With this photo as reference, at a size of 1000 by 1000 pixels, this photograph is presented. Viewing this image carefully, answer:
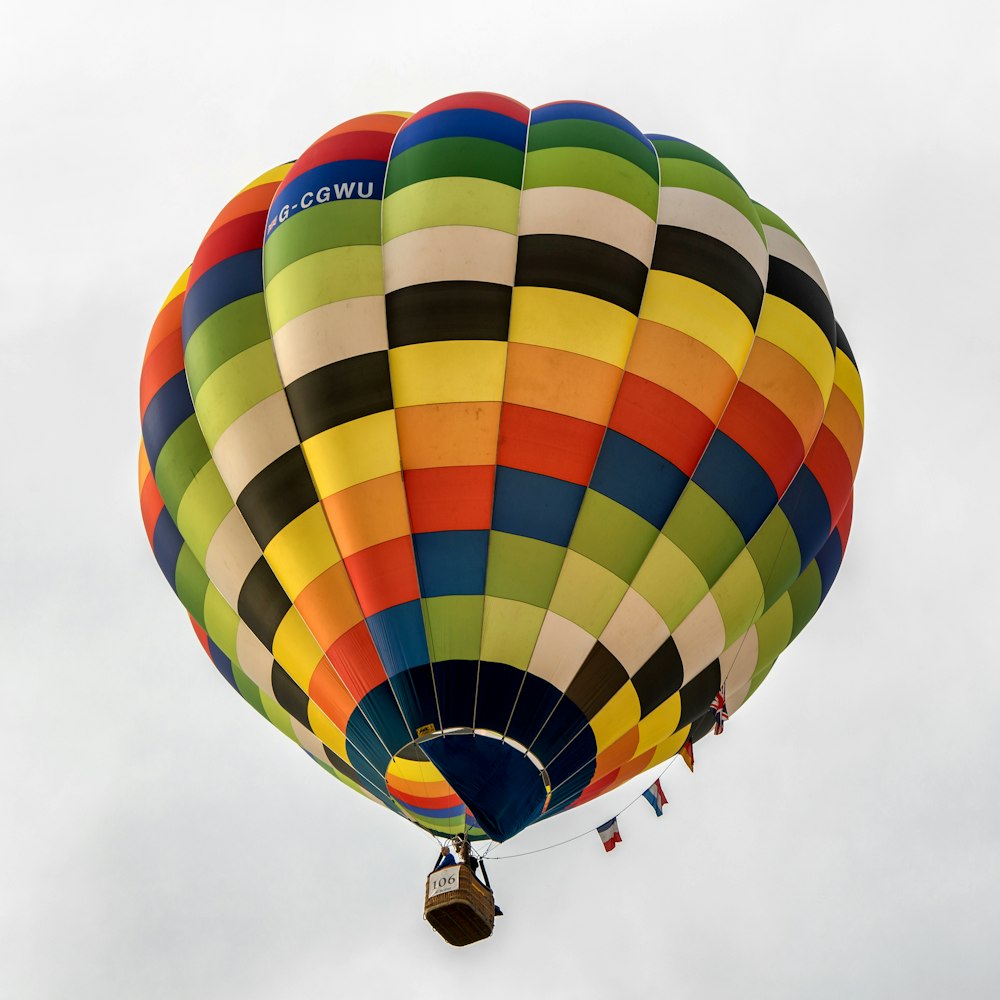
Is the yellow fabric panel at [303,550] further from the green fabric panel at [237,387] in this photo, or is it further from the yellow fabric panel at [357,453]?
the green fabric panel at [237,387]

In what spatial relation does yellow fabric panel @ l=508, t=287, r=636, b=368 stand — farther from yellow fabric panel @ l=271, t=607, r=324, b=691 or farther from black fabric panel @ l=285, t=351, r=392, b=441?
yellow fabric panel @ l=271, t=607, r=324, b=691

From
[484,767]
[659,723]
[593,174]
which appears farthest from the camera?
[593,174]

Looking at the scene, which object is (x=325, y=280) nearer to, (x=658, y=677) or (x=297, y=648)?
(x=297, y=648)

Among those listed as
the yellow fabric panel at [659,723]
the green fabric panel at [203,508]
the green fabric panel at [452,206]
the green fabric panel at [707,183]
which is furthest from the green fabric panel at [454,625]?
the green fabric panel at [707,183]

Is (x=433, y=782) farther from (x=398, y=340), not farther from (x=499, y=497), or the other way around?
(x=398, y=340)

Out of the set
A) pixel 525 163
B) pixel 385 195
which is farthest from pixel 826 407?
pixel 385 195

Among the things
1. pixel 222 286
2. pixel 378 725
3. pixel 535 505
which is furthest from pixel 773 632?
pixel 222 286
